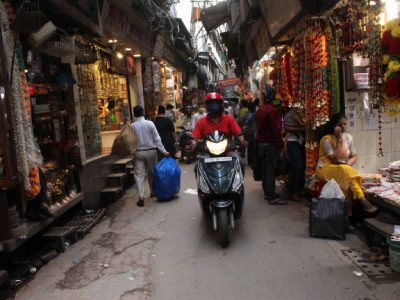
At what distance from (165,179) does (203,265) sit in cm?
352

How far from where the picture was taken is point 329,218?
5312 millimetres

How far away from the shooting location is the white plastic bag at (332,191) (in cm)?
539

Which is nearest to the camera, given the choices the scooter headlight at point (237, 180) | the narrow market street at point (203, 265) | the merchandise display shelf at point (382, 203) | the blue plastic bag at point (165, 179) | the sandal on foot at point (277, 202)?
the narrow market street at point (203, 265)

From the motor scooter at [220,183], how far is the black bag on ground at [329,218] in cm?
106

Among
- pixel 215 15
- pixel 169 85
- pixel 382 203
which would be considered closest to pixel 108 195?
pixel 382 203

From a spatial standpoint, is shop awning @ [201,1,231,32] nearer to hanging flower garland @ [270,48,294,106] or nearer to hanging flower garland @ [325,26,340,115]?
hanging flower garland @ [270,48,294,106]

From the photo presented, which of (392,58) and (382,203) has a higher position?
(392,58)

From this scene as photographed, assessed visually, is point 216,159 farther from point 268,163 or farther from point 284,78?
point 284,78

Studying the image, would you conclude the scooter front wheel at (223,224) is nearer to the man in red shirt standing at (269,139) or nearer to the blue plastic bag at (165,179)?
the man in red shirt standing at (269,139)

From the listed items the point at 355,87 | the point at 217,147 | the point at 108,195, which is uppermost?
the point at 355,87

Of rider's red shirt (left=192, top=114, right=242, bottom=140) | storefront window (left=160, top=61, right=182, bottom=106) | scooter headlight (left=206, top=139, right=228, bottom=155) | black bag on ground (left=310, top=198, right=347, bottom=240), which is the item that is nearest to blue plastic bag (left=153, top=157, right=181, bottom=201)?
rider's red shirt (left=192, top=114, right=242, bottom=140)

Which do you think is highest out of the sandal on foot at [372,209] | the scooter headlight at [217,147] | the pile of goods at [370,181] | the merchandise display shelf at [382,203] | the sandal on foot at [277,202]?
the scooter headlight at [217,147]

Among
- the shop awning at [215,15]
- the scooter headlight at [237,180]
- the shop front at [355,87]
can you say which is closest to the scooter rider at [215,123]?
the scooter headlight at [237,180]

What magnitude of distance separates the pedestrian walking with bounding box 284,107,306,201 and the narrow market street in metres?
0.75
